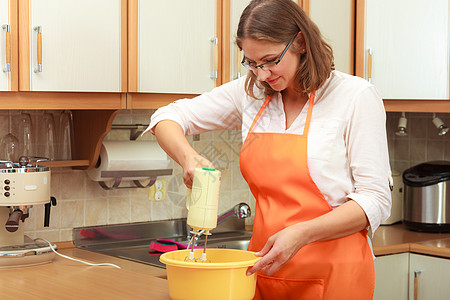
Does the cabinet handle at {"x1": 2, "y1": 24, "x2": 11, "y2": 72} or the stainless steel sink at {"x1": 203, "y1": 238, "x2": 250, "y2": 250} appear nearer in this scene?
the cabinet handle at {"x1": 2, "y1": 24, "x2": 11, "y2": 72}

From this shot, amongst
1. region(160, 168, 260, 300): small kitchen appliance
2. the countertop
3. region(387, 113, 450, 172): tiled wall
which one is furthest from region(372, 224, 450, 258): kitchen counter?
region(160, 168, 260, 300): small kitchen appliance

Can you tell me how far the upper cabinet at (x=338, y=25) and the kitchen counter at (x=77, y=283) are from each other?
1.28m

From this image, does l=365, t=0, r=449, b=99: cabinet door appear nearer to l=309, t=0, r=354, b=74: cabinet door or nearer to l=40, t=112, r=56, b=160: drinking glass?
l=309, t=0, r=354, b=74: cabinet door

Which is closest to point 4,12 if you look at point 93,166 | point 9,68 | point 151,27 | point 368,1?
point 9,68

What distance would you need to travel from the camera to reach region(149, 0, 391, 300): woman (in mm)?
1681

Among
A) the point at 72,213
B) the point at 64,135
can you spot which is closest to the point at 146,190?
the point at 72,213

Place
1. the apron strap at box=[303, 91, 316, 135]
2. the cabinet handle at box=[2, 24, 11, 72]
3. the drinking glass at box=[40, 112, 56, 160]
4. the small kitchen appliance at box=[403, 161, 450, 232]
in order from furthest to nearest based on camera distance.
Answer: the small kitchen appliance at box=[403, 161, 450, 232] < the drinking glass at box=[40, 112, 56, 160] < the cabinet handle at box=[2, 24, 11, 72] < the apron strap at box=[303, 91, 316, 135]

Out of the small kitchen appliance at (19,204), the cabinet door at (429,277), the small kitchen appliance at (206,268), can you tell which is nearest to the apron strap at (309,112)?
the small kitchen appliance at (206,268)

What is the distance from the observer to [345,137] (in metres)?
1.75

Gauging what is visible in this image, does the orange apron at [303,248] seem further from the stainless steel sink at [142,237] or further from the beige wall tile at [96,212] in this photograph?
the beige wall tile at [96,212]

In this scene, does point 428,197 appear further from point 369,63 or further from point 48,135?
point 48,135

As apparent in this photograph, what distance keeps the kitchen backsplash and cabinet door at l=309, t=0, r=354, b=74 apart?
58 centimetres

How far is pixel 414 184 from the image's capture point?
309 centimetres

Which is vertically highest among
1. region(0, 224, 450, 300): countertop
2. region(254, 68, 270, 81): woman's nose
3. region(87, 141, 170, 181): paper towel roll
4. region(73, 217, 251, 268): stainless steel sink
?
region(254, 68, 270, 81): woman's nose
